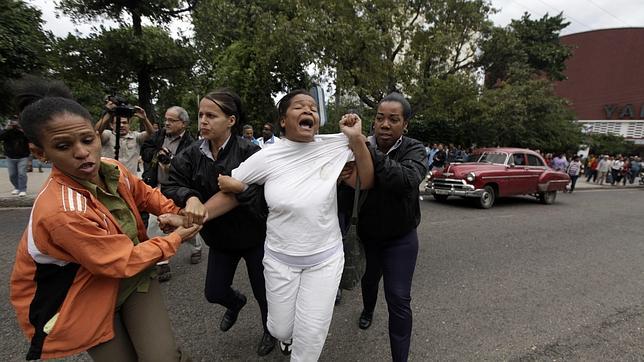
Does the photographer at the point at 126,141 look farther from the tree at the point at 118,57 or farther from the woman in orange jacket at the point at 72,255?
the tree at the point at 118,57

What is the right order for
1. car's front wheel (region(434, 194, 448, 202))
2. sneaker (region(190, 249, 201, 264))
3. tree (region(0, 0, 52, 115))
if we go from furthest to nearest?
car's front wheel (region(434, 194, 448, 202))
tree (region(0, 0, 52, 115))
sneaker (region(190, 249, 201, 264))

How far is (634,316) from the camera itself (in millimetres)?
3391

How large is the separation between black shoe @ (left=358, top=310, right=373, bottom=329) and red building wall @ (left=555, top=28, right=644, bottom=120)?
46.1 metres

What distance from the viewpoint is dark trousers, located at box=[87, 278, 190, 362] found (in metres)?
1.55

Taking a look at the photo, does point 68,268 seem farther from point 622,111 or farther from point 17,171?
point 622,111

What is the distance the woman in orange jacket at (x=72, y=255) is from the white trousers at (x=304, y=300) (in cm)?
56

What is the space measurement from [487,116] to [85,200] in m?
17.6

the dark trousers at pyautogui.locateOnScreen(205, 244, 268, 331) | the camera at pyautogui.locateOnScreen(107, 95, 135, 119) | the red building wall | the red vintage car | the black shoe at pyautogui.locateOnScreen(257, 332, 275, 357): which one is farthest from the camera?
the red building wall

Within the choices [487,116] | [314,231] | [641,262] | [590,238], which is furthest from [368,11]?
[314,231]

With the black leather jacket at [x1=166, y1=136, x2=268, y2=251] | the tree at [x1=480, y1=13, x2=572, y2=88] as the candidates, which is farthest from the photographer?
the tree at [x1=480, y1=13, x2=572, y2=88]

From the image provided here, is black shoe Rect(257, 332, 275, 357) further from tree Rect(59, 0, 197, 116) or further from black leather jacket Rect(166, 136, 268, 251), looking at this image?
tree Rect(59, 0, 197, 116)

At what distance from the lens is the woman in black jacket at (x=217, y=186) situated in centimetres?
229

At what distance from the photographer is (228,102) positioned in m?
2.33

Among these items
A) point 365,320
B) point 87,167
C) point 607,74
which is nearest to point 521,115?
point 365,320
